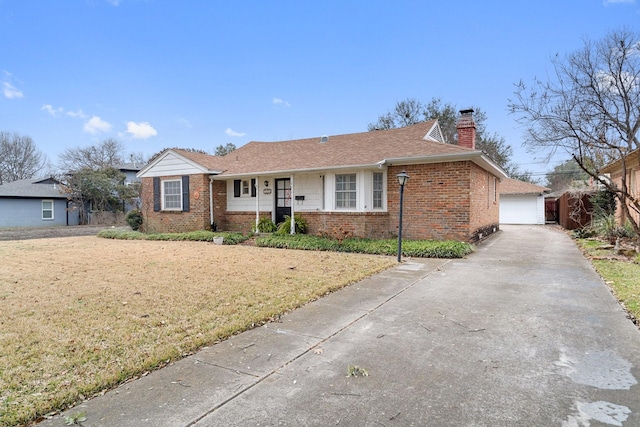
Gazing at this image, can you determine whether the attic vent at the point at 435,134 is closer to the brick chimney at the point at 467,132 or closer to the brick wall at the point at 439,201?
the brick chimney at the point at 467,132

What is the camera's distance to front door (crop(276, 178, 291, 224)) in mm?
14688

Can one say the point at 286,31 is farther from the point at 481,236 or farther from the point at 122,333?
the point at 122,333

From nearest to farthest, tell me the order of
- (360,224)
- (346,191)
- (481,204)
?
(360,224) < (346,191) < (481,204)

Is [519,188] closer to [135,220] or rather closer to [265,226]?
[265,226]

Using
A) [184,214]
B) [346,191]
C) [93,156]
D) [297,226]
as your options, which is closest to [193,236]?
[184,214]

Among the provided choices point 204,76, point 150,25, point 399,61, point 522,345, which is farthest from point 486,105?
point 522,345

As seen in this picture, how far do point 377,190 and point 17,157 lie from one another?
4295cm

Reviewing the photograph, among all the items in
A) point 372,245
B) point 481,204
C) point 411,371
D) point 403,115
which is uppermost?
point 403,115

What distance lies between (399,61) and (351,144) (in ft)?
18.4

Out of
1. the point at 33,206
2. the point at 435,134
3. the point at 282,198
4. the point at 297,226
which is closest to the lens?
the point at 297,226

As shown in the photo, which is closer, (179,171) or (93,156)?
(179,171)

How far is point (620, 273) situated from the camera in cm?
704

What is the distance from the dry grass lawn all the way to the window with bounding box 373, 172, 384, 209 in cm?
331

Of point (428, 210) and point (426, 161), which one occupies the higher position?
point (426, 161)
